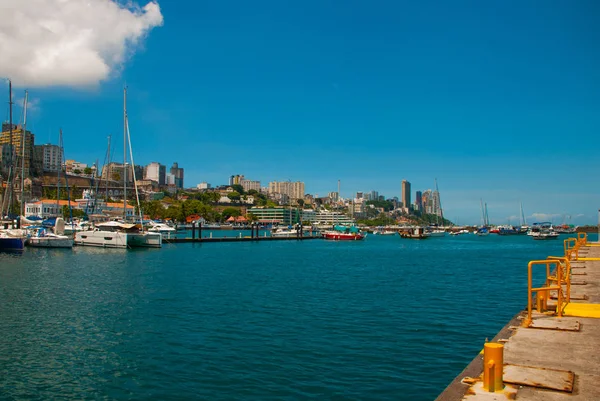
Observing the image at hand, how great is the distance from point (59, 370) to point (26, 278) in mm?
22357

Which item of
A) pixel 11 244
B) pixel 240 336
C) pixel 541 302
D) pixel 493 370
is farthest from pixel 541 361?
pixel 11 244

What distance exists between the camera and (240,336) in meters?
17.2

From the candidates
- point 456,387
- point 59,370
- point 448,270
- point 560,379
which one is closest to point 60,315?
point 59,370

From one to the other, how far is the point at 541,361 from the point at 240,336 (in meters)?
11.0

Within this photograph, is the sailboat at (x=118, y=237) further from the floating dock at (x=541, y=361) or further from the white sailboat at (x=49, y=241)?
the floating dock at (x=541, y=361)

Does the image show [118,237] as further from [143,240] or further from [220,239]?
[220,239]

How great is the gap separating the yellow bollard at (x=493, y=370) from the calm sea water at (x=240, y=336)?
420 cm

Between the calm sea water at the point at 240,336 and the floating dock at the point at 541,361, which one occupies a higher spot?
the floating dock at the point at 541,361

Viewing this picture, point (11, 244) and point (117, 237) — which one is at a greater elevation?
point (117, 237)

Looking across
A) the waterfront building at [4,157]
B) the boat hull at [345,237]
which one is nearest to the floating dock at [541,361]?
the boat hull at [345,237]

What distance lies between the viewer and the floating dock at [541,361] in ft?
24.3

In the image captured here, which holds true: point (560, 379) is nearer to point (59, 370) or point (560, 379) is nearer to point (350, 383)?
point (350, 383)

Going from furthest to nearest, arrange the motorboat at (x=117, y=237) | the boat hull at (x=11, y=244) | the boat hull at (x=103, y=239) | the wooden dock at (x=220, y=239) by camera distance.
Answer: the wooden dock at (x=220, y=239) → the motorboat at (x=117, y=237) → the boat hull at (x=103, y=239) → the boat hull at (x=11, y=244)

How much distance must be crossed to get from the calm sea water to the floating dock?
2717mm
